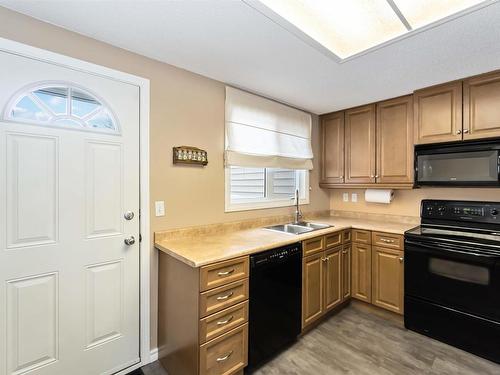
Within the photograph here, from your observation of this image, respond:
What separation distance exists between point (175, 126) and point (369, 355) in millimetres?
2384

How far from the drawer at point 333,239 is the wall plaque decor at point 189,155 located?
4.47ft

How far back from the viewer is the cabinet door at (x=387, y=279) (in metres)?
2.46

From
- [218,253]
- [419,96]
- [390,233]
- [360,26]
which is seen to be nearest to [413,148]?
[419,96]

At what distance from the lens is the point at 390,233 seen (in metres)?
2.52

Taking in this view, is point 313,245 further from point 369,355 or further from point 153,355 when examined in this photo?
point 153,355

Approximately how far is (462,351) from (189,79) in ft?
10.3

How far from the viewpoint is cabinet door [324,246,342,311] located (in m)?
2.48

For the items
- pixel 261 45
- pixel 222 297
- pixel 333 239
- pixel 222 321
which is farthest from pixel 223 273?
pixel 261 45

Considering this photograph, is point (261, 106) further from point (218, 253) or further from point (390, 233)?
point (390, 233)

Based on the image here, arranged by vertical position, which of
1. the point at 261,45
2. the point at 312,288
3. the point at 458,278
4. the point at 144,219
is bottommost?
the point at 312,288

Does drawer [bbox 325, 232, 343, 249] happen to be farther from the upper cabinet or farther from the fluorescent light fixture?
the fluorescent light fixture

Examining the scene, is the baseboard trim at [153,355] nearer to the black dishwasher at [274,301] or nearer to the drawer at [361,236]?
the black dishwasher at [274,301]

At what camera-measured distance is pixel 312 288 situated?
7.62 feet

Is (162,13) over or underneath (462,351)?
over
